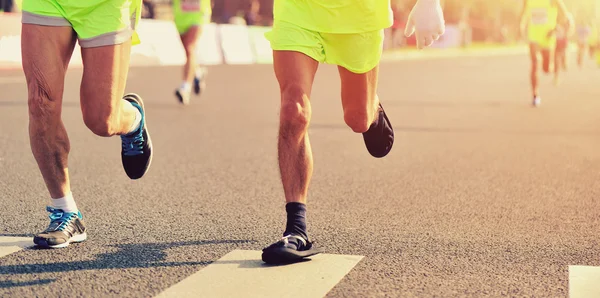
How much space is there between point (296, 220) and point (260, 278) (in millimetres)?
486

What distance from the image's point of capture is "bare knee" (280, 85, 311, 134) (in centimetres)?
429

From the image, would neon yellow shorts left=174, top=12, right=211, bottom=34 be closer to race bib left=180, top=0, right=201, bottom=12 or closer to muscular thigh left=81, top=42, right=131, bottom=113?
race bib left=180, top=0, right=201, bottom=12

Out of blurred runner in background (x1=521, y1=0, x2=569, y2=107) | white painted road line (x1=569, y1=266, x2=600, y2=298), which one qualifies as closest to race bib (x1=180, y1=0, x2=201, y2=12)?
blurred runner in background (x1=521, y1=0, x2=569, y2=107)

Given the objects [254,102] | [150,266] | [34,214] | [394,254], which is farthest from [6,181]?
[254,102]

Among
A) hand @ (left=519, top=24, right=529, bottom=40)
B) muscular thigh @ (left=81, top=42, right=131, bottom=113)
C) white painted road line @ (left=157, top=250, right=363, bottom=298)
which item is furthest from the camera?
hand @ (left=519, top=24, right=529, bottom=40)

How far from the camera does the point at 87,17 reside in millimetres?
4375

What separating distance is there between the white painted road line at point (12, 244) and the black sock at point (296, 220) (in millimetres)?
1158

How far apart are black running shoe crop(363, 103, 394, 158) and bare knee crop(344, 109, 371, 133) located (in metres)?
0.37

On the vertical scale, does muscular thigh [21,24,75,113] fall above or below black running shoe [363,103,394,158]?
above

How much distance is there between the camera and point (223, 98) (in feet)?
46.3

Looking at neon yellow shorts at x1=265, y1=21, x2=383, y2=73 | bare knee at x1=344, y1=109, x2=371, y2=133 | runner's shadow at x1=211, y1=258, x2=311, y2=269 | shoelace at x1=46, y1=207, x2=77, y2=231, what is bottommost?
runner's shadow at x1=211, y1=258, x2=311, y2=269

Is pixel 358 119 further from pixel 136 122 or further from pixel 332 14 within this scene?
pixel 136 122

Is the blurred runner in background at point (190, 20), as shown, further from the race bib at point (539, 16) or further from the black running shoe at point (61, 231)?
the black running shoe at point (61, 231)

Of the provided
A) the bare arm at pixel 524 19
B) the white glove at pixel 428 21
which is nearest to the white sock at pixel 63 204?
the white glove at pixel 428 21
